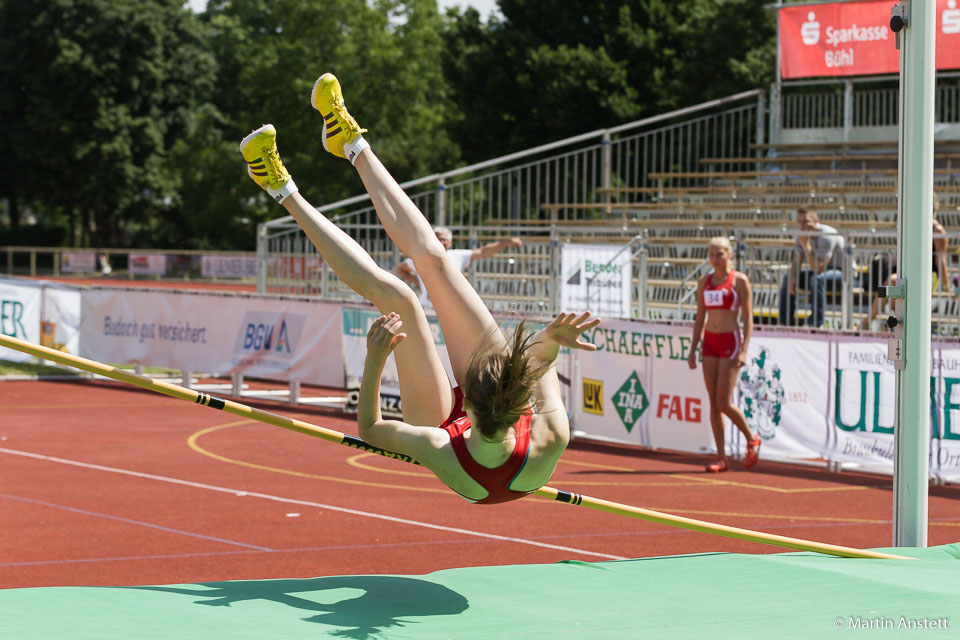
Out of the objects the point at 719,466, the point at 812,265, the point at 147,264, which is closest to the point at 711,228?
the point at 812,265

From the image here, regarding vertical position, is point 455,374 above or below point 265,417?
above

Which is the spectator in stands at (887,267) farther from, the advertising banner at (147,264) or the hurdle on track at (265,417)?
the advertising banner at (147,264)

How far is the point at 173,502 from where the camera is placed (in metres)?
9.22

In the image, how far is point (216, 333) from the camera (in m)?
17.0

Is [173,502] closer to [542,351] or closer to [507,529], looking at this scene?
[507,529]

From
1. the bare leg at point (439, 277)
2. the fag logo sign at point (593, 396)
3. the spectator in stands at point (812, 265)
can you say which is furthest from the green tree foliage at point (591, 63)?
the bare leg at point (439, 277)

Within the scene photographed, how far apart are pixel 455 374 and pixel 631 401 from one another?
7325 mm

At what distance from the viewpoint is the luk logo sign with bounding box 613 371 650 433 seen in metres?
12.4

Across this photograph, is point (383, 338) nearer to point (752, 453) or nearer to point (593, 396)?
point (752, 453)

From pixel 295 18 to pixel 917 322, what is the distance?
50.9 meters

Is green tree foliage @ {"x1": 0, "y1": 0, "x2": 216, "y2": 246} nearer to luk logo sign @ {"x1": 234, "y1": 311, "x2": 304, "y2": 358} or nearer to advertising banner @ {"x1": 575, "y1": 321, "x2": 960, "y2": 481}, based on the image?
luk logo sign @ {"x1": 234, "y1": 311, "x2": 304, "y2": 358}

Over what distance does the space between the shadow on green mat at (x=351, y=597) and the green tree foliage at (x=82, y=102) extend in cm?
5262

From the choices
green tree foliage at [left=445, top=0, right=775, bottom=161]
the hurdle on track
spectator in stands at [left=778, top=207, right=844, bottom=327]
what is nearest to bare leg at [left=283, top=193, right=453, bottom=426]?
the hurdle on track

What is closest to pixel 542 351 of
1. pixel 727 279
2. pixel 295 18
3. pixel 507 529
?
pixel 507 529
